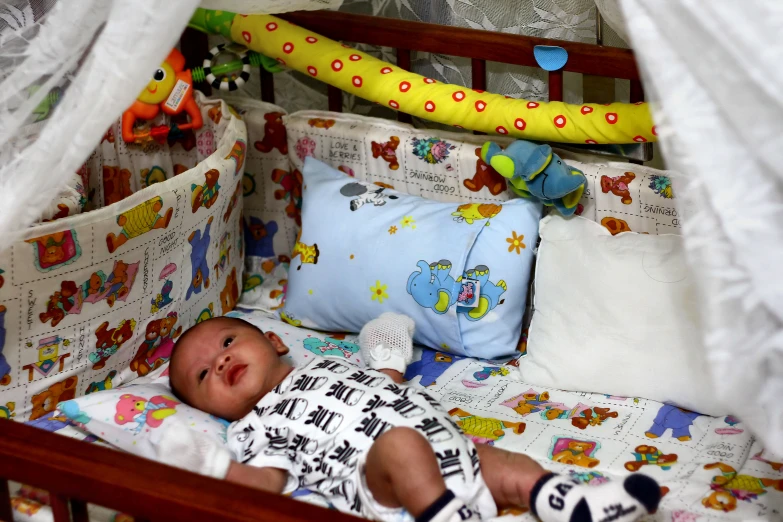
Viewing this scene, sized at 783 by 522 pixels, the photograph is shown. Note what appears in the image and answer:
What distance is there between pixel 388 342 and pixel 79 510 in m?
0.69

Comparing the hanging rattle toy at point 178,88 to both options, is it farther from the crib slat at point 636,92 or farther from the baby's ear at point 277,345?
the crib slat at point 636,92

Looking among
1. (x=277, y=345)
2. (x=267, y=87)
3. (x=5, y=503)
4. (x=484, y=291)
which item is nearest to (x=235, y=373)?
(x=277, y=345)

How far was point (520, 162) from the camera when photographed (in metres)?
1.73

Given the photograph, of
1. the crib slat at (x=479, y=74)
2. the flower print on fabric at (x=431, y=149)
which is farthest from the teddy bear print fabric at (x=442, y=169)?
the crib slat at (x=479, y=74)

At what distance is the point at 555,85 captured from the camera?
1.84m

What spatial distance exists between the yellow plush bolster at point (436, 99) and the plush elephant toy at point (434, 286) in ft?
0.97

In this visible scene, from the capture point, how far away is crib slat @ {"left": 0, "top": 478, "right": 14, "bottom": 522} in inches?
50.5

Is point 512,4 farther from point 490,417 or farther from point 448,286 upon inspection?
point 490,417

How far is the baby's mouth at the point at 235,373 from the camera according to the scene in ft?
5.15

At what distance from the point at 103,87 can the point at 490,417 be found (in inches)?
34.2

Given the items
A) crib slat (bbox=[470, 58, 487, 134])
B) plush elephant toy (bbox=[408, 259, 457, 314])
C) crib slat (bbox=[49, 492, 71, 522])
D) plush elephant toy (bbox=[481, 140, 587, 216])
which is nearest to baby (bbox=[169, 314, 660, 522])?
plush elephant toy (bbox=[408, 259, 457, 314])

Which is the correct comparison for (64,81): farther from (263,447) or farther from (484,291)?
(484,291)

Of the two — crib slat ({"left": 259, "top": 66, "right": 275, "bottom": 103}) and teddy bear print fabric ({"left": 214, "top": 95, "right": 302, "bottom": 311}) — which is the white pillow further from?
crib slat ({"left": 259, "top": 66, "right": 275, "bottom": 103})

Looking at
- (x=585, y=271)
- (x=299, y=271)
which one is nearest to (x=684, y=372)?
(x=585, y=271)
